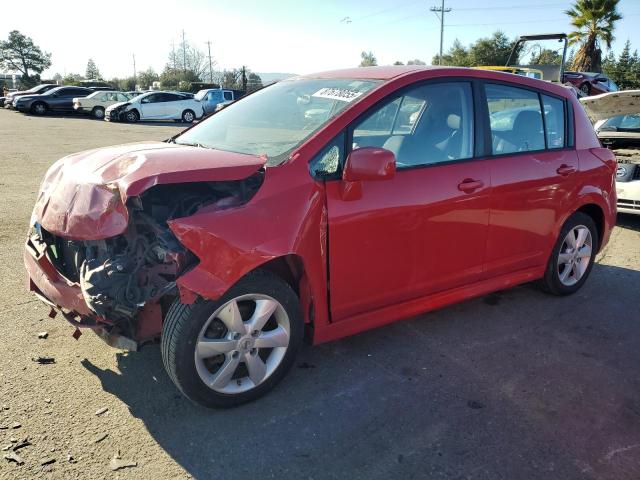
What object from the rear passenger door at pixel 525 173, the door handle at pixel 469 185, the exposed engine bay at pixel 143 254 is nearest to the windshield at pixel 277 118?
the exposed engine bay at pixel 143 254

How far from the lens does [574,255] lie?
4.53 metres

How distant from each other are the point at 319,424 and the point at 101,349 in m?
1.58

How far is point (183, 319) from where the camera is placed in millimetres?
2604

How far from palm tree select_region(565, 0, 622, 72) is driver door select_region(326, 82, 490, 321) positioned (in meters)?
36.3

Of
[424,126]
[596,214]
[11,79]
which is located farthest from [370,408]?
[11,79]

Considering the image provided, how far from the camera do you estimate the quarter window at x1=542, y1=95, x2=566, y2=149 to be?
13.8ft

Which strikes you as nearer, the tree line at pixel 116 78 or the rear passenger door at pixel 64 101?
the rear passenger door at pixel 64 101

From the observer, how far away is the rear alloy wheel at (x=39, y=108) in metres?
28.9

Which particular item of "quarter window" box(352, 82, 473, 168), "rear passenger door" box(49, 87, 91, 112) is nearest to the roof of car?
"quarter window" box(352, 82, 473, 168)

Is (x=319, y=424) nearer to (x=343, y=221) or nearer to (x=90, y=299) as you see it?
(x=343, y=221)

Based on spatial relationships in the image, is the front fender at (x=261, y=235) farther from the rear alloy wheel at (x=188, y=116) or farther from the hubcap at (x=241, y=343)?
the rear alloy wheel at (x=188, y=116)

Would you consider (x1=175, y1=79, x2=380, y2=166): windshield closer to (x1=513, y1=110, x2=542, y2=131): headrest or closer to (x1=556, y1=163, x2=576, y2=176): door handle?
(x1=513, y1=110, x2=542, y2=131): headrest

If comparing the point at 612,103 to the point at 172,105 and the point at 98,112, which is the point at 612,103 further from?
the point at 98,112

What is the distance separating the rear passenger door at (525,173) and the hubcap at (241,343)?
1.71 m
